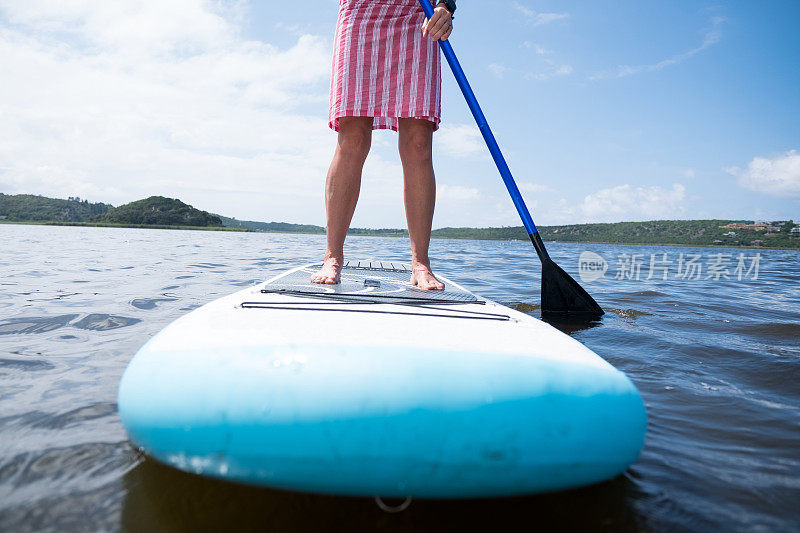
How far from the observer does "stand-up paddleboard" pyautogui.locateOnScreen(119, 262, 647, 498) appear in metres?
0.88

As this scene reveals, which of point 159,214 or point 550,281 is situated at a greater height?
point 159,214

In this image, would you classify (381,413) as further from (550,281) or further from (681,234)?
(681,234)

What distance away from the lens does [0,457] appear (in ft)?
3.72

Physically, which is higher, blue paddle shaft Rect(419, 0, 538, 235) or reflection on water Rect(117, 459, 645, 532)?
blue paddle shaft Rect(419, 0, 538, 235)

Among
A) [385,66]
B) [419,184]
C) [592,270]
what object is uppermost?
[385,66]

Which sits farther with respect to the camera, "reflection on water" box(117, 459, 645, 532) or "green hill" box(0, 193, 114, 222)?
"green hill" box(0, 193, 114, 222)

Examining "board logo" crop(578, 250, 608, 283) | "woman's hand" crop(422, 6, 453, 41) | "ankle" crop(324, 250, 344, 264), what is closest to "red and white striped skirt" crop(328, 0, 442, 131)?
"woman's hand" crop(422, 6, 453, 41)

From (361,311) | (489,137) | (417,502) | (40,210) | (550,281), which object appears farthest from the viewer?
(40,210)

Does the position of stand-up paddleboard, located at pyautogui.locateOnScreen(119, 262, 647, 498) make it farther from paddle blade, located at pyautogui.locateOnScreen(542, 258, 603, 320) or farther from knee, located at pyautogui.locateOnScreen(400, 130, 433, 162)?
paddle blade, located at pyautogui.locateOnScreen(542, 258, 603, 320)

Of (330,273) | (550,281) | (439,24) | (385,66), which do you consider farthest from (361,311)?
(550,281)

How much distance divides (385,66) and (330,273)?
3.80 ft

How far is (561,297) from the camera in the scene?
339 cm

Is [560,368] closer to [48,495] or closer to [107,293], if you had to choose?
[48,495]

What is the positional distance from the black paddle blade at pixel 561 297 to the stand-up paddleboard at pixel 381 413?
2302mm
